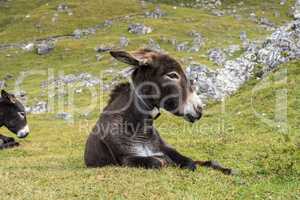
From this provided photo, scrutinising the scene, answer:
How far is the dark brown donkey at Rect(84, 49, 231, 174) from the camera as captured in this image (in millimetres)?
11883

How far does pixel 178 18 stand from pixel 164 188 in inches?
4308

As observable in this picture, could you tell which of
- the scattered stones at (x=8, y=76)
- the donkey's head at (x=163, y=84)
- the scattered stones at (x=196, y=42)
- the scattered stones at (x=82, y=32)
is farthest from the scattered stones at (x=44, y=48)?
the donkey's head at (x=163, y=84)

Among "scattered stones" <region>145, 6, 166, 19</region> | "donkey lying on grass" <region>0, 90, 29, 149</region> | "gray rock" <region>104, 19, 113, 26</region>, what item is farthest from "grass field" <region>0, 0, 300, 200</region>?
"scattered stones" <region>145, 6, 166, 19</region>

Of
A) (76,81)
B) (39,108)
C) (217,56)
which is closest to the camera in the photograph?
(39,108)

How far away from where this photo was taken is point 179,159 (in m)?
12.9

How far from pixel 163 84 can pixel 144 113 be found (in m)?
1.27

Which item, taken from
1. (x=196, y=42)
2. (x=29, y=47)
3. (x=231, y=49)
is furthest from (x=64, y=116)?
(x=29, y=47)

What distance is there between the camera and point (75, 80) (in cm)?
6950

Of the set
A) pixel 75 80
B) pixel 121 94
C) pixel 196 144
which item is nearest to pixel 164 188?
pixel 121 94

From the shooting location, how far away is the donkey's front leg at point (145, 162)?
1238 cm

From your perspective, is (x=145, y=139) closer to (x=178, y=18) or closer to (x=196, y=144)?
(x=196, y=144)

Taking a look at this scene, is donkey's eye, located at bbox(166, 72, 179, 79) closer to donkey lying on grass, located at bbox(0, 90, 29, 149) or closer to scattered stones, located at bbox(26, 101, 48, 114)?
donkey lying on grass, located at bbox(0, 90, 29, 149)

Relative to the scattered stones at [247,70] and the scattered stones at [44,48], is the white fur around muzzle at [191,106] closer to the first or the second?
the scattered stones at [247,70]

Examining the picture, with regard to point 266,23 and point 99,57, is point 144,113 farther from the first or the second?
point 266,23
